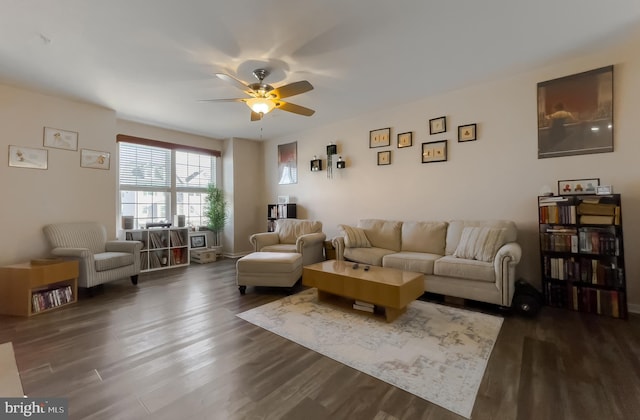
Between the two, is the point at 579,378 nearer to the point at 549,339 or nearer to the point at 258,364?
the point at 549,339

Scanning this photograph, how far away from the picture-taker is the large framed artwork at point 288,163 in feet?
18.9

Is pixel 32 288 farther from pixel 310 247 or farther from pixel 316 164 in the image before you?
pixel 316 164

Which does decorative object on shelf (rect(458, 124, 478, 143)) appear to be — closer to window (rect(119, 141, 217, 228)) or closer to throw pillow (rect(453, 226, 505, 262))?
throw pillow (rect(453, 226, 505, 262))

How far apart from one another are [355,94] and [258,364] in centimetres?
342

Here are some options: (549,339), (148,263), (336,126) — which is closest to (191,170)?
(148,263)

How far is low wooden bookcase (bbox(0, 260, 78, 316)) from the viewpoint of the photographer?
2889 mm

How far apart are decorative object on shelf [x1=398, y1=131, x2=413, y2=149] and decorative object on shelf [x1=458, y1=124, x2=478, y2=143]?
68 centimetres

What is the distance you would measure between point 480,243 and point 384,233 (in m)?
1.34

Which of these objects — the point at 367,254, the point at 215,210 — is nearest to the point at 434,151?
the point at 367,254

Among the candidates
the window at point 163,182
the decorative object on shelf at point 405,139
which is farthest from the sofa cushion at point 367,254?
the window at point 163,182

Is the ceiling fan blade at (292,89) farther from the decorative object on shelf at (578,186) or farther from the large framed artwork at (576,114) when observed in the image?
the decorative object on shelf at (578,186)

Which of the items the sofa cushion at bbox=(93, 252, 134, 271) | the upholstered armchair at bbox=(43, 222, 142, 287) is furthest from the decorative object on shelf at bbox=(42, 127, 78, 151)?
the sofa cushion at bbox=(93, 252, 134, 271)

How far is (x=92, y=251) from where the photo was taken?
3871mm

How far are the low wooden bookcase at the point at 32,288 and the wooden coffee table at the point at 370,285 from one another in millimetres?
2777
